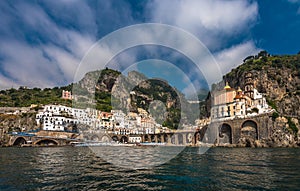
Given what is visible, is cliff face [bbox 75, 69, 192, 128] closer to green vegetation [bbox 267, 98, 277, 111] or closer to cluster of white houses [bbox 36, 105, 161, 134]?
cluster of white houses [bbox 36, 105, 161, 134]

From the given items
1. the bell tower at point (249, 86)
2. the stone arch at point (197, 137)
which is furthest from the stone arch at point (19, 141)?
the bell tower at point (249, 86)

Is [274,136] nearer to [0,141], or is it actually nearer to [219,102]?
[219,102]

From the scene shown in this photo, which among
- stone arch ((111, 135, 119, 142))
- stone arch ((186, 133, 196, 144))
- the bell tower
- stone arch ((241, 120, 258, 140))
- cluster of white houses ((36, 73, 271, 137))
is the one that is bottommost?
stone arch ((111, 135, 119, 142))

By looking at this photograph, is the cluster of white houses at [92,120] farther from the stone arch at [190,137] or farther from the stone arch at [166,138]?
the stone arch at [190,137]

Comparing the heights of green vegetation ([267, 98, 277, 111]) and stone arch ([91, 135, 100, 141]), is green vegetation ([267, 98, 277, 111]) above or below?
above

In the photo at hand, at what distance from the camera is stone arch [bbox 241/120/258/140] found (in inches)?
2101

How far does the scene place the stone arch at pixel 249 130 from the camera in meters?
53.4

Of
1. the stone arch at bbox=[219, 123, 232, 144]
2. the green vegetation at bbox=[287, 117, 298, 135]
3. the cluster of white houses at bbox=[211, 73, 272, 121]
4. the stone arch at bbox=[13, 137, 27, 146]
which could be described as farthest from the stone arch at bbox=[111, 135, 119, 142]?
the green vegetation at bbox=[287, 117, 298, 135]

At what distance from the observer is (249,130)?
179 feet

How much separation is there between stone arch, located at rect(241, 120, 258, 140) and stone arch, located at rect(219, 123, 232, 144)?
13.1ft

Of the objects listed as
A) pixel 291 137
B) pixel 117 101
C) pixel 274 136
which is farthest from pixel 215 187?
pixel 117 101

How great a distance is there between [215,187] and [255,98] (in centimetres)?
6975

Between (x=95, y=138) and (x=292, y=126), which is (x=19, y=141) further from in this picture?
(x=292, y=126)

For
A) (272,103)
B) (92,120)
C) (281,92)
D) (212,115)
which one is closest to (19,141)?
(92,120)
